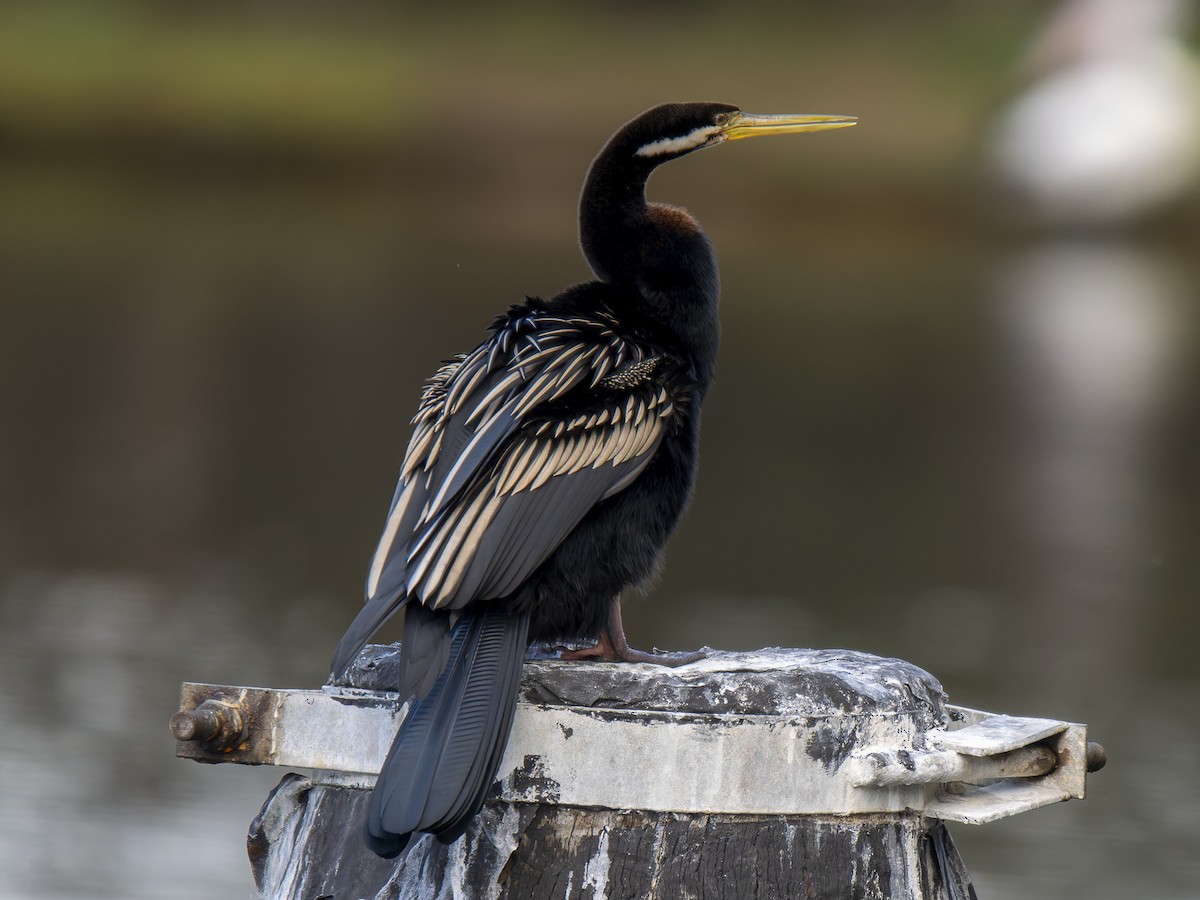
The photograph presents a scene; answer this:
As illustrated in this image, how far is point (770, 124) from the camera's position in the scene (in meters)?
3.60

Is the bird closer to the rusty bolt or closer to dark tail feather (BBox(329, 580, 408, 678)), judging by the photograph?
dark tail feather (BBox(329, 580, 408, 678))

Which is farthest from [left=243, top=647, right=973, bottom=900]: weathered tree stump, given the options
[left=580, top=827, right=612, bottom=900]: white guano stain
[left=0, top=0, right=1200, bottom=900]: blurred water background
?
[left=0, top=0, right=1200, bottom=900]: blurred water background

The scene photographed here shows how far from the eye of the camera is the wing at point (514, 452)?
2615 mm

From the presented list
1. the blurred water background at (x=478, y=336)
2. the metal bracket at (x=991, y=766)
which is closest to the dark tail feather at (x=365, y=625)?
the metal bracket at (x=991, y=766)

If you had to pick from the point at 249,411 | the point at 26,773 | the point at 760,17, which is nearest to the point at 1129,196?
the point at 760,17

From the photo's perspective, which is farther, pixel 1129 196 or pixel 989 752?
pixel 1129 196

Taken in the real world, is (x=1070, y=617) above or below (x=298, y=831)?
below

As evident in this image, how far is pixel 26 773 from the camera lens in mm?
5527

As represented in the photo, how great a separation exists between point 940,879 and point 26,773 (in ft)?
11.7

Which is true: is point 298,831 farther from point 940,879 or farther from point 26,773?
point 26,773

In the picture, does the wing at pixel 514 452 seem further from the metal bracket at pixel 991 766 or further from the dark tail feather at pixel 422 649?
the metal bracket at pixel 991 766

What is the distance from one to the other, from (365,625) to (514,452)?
1.24 ft

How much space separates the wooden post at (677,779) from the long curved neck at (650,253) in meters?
0.77

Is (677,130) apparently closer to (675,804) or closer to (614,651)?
(614,651)
